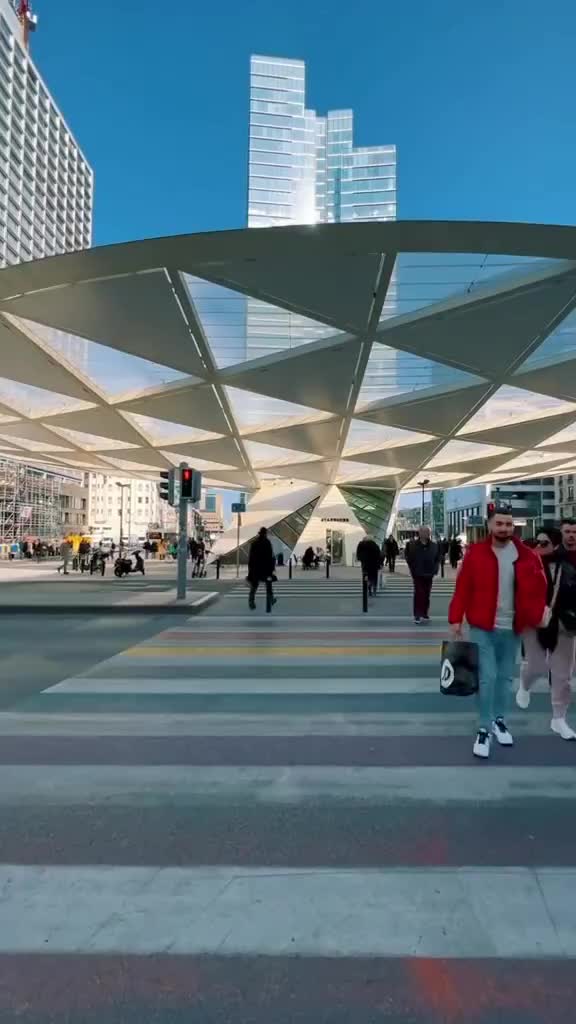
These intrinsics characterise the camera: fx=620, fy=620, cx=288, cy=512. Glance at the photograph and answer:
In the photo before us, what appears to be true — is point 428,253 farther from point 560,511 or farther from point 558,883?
point 560,511

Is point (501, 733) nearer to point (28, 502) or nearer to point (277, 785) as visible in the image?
point (277, 785)

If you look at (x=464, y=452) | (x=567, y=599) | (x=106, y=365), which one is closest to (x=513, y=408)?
(x=464, y=452)

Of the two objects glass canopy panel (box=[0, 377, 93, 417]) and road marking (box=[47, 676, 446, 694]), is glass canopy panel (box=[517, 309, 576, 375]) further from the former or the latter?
glass canopy panel (box=[0, 377, 93, 417])

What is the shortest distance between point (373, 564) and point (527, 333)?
6573mm

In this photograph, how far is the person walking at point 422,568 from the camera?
34.7ft

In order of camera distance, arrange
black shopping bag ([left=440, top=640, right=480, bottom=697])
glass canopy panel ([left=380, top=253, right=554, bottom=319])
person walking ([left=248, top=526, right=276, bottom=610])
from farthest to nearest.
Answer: person walking ([left=248, top=526, right=276, bottom=610])
glass canopy panel ([left=380, top=253, right=554, bottom=319])
black shopping bag ([left=440, top=640, right=480, bottom=697])

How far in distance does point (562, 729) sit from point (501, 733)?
524 millimetres

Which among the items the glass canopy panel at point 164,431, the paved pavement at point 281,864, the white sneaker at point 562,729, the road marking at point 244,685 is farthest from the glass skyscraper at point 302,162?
the paved pavement at point 281,864

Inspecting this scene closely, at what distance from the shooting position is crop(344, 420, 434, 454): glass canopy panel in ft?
82.9

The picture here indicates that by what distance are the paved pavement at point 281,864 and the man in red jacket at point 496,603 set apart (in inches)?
17.0

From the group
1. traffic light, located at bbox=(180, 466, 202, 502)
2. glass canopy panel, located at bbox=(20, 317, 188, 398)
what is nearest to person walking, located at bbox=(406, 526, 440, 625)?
traffic light, located at bbox=(180, 466, 202, 502)

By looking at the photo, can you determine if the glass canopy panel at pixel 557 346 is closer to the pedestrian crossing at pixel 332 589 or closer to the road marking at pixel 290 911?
the pedestrian crossing at pixel 332 589

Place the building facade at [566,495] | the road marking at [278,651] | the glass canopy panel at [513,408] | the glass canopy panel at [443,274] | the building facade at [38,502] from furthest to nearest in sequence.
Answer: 1. the building facade at [566,495]
2. the building facade at [38,502]
3. the glass canopy panel at [513,408]
4. the glass canopy panel at [443,274]
5. the road marking at [278,651]

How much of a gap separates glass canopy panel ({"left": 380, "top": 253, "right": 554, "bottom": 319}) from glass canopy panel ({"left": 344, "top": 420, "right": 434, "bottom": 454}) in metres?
10.9
